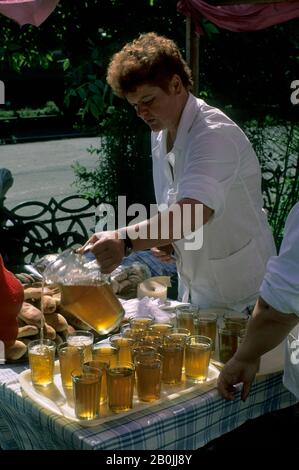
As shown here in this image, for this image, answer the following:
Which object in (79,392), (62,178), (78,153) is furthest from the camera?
(78,153)

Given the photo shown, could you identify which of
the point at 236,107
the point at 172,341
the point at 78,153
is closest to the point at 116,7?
the point at 236,107

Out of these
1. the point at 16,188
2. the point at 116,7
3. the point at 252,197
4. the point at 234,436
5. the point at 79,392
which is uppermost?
the point at 116,7

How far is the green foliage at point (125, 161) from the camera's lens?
5992mm

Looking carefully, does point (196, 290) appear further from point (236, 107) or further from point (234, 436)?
point (236, 107)

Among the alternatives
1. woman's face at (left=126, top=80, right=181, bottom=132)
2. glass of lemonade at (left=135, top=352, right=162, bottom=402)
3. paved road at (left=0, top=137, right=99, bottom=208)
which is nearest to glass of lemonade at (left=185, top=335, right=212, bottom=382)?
glass of lemonade at (left=135, top=352, right=162, bottom=402)

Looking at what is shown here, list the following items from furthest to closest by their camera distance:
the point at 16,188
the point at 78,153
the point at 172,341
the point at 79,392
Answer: the point at 78,153
the point at 16,188
the point at 172,341
the point at 79,392

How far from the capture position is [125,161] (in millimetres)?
6074

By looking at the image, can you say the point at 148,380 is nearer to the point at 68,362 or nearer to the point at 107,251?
the point at 68,362

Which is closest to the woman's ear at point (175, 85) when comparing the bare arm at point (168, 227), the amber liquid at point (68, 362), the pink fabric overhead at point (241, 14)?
the bare arm at point (168, 227)

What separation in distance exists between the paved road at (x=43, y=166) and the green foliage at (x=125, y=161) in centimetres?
329

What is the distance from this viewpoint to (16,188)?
1162cm

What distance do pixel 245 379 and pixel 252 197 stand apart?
0.91 metres

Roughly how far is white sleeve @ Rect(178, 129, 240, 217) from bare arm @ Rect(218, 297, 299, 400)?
0.61 meters

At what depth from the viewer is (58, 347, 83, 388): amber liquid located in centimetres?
192
